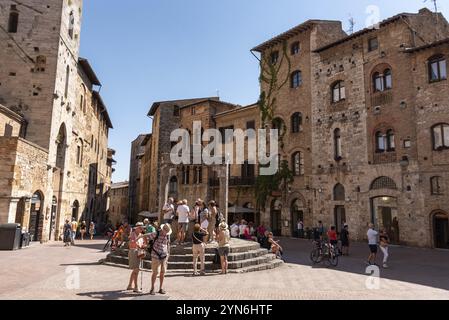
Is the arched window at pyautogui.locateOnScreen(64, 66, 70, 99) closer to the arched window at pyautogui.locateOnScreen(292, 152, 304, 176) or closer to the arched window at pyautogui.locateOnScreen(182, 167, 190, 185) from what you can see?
the arched window at pyautogui.locateOnScreen(182, 167, 190, 185)

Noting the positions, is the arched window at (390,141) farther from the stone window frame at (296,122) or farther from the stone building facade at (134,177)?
the stone building facade at (134,177)

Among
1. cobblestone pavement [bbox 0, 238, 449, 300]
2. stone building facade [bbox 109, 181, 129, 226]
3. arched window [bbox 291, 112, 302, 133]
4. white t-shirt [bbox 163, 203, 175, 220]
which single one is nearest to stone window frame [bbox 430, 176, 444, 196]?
cobblestone pavement [bbox 0, 238, 449, 300]

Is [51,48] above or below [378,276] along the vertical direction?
above

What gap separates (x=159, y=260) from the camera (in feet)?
27.1

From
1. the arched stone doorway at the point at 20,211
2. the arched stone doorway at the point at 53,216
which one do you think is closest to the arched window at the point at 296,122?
the arched stone doorway at the point at 53,216

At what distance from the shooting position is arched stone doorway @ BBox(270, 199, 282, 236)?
94.1 ft

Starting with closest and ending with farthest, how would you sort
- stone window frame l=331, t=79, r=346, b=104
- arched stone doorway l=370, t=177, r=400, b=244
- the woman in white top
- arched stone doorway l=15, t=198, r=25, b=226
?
the woman in white top
arched stone doorway l=15, t=198, r=25, b=226
arched stone doorway l=370, t=177, r=400, b=244
stone window frame l=331, t=79, r=346, b=104

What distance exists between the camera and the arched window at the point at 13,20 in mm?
22281

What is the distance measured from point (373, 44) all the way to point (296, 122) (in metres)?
8.09

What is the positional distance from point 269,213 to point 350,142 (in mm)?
9228

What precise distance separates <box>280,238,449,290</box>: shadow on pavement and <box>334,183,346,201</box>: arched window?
195 inches

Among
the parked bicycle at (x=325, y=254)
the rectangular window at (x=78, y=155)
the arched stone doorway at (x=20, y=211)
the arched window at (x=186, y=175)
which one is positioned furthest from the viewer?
the arched window at (x=186, y=175)
